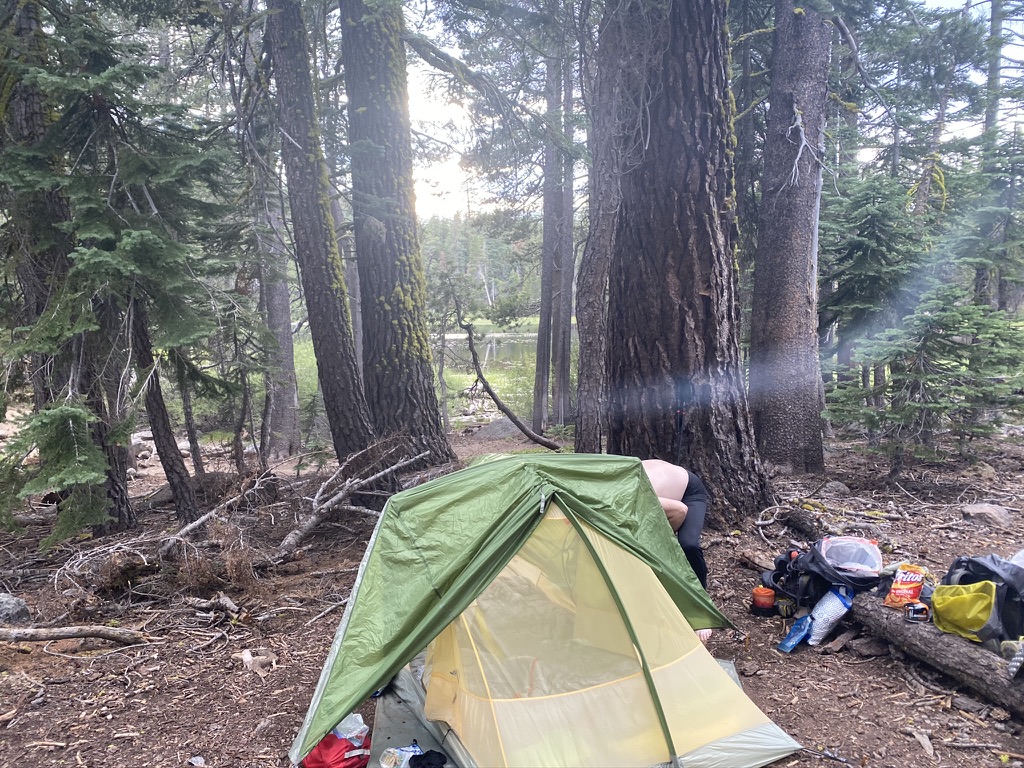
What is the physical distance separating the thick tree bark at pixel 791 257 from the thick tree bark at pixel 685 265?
2115 millimetres

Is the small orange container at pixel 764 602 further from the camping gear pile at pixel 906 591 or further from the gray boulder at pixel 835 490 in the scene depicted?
the gray boulder at pixel 835 490

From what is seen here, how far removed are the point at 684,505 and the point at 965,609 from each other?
5.21ft

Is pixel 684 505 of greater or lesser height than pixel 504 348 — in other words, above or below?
above

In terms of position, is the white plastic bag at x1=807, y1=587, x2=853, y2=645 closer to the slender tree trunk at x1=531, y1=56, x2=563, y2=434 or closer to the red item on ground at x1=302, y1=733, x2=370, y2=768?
the red item on ground at x1=302, y1=733, x2=370, y2=768

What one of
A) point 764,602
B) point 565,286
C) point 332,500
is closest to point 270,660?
point 332,500

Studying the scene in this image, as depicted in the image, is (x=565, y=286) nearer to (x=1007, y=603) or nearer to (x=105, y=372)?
(x=105, y=372)

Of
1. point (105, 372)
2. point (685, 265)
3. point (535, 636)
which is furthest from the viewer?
point (105, 372)

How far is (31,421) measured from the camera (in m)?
4.90

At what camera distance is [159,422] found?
6.43 metres

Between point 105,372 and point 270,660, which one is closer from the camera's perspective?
point 270,660

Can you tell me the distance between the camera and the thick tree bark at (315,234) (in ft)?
22.2

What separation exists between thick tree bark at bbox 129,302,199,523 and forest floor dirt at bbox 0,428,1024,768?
785mm

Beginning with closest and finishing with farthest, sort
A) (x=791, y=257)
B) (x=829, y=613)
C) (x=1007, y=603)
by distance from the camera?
(x=1007, y=603)
(x=829, y=613)
(x=791, y=257)

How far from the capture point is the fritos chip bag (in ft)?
12.0
